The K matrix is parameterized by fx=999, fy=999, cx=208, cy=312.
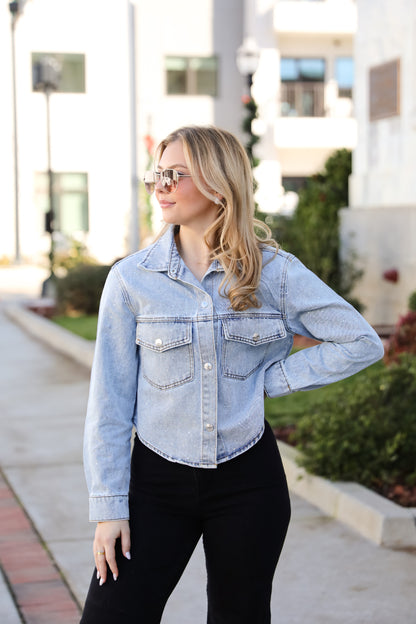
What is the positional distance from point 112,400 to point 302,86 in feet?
99.3

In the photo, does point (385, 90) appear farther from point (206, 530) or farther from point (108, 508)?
point (108, 508)

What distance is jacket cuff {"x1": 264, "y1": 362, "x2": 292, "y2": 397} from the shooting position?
2771 mm

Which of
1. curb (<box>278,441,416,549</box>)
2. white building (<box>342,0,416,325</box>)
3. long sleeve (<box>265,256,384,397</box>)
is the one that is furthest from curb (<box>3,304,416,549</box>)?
white building (<box>342,0,416,325</box>)

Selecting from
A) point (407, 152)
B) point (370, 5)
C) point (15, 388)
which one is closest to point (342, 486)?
point (15, 388)

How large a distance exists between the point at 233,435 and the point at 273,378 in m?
0.24

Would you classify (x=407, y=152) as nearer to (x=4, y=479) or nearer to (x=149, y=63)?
(x=4, y=479)

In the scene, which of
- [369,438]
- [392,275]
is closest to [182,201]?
[369,438]

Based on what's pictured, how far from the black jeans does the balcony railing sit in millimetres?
29781

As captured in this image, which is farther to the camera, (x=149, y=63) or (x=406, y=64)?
(x=149, y=63)

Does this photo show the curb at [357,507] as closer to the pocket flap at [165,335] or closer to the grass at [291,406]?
the grass at [291,406]

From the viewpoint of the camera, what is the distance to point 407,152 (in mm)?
10891

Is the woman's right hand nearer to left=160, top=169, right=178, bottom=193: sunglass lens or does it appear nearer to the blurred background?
left=160, top=169, right=178, bottom=193: sunglass lens

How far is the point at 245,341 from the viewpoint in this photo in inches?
105

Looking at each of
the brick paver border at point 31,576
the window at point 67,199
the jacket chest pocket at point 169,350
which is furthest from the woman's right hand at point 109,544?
the window at point 67,199
